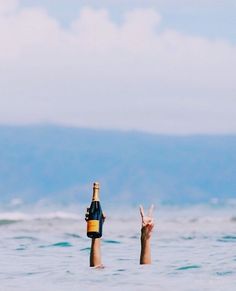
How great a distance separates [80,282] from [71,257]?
5072mm

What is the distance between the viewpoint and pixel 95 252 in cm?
1465

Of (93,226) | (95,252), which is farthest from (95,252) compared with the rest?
(93,226)

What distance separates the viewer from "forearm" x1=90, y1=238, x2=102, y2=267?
47.1 feet

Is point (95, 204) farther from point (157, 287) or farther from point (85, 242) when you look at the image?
point (85, 242)

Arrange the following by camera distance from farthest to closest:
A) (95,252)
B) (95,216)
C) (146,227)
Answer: (95,252)
(146,227)
(95,216)

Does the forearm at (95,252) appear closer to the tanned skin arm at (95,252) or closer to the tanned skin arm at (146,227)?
the tanned skin arm at (95,252)

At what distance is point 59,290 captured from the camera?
13.6 metres

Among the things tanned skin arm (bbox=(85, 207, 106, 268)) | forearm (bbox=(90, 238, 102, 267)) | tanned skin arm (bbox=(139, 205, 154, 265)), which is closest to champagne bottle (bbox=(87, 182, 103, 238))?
tanned skin arm (bbox=(85, 207, 106, 268))

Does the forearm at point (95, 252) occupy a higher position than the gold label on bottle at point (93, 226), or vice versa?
the gold label on bottle at point (93, 226)

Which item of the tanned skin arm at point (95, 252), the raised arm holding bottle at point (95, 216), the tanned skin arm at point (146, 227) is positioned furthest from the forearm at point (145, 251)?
the raised arm holding bottle at point (95, 216)

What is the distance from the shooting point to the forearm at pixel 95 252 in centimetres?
1435

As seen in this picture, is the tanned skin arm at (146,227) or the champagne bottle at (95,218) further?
the tanned skin arm at (146,227)

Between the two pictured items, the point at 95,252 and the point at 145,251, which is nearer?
the point at 95,252

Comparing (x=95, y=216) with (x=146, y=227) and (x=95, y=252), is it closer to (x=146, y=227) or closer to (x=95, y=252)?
(x=146, y=227)
